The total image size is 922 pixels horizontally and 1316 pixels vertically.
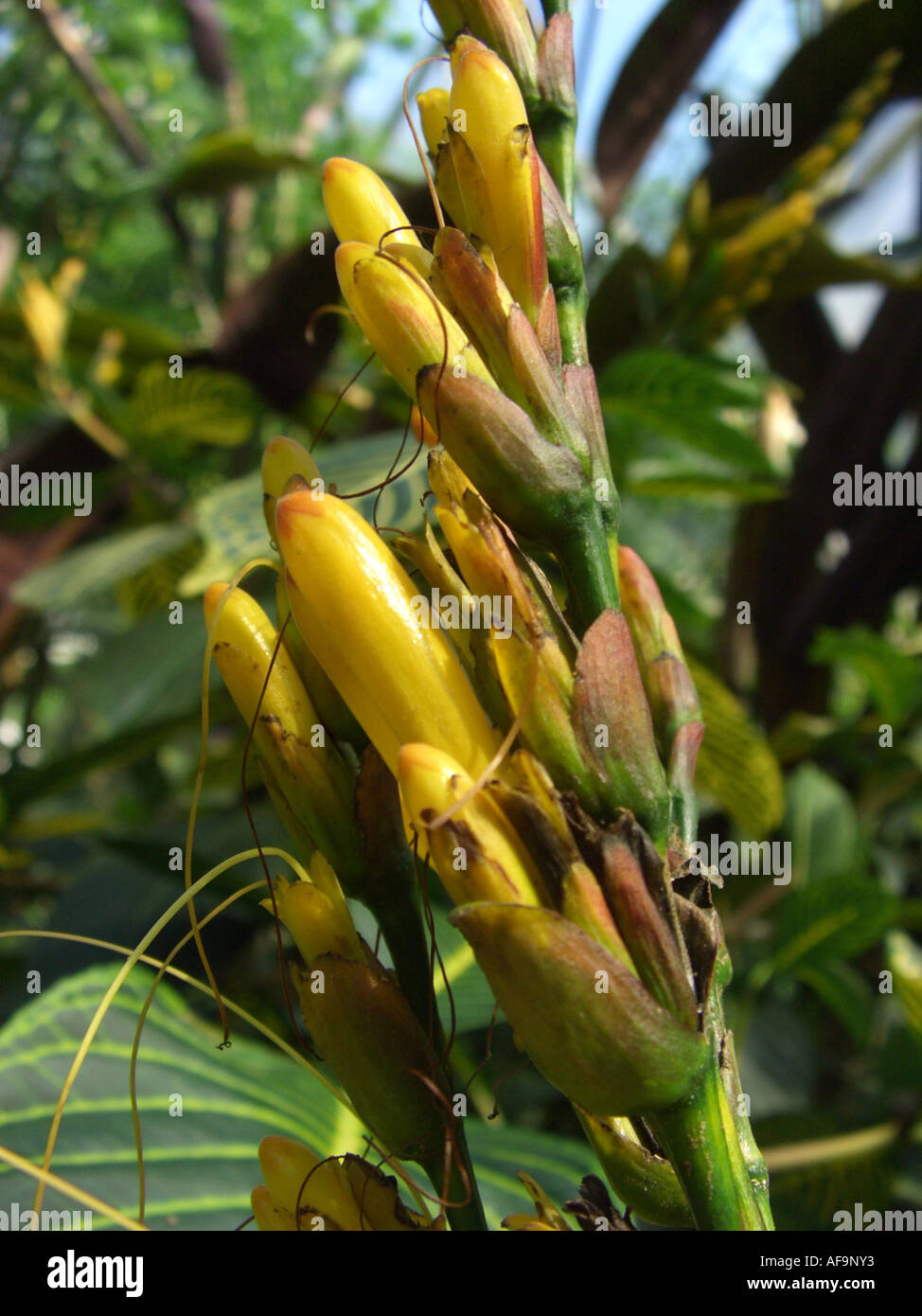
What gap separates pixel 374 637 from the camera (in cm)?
24

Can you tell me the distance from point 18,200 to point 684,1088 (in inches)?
107

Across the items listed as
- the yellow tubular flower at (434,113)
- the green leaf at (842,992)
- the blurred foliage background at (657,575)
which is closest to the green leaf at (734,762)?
the blurred foliage background at (657,575)

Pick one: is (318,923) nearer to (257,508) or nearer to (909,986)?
(257,508)

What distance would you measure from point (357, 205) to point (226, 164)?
1.43 m

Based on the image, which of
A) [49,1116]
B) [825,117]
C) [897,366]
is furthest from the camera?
[897,366]

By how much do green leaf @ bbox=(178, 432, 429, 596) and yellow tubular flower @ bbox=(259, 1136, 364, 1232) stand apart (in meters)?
0.36

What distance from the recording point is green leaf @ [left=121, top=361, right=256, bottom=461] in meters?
1.22

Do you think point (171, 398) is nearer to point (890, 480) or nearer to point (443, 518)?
point (890, 480)

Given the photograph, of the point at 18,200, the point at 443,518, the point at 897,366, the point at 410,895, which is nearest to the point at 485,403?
the point at 443,518

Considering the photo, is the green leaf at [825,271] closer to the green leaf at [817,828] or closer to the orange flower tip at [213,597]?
the green leaf at [817,828]

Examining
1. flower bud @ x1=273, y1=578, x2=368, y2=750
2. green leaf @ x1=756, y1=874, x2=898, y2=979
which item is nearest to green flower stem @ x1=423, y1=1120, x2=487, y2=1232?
flower bud @ x1=273, y1=578, x2=368, y2=750

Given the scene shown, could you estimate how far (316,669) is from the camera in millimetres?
280

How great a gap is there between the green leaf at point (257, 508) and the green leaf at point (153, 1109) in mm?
240

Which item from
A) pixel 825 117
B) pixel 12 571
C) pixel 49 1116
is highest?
pixel 825 117
